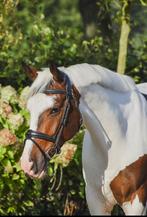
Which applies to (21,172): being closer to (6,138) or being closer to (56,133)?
(6,138)

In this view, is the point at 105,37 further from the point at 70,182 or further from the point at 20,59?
the point at 70,182

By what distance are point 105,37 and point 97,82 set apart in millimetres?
5544

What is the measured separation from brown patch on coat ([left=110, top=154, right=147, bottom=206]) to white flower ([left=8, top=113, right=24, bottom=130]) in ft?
5.42

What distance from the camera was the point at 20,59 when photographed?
9188mm

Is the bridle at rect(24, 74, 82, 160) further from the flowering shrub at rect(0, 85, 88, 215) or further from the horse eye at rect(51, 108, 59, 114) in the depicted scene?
the flowering shrub at rect(0, 85, 88, 215)

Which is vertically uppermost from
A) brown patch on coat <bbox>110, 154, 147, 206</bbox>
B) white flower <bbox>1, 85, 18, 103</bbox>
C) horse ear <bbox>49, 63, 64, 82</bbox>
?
horse ear <bbox>49, 63, 64, 82</bbox>

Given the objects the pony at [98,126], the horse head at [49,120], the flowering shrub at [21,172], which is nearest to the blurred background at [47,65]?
the flowering shrub at [21,172]

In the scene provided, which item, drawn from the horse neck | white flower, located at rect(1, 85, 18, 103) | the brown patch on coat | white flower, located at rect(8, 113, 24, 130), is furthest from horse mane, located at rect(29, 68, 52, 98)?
white flower, located at rect(1, 85, 18, 103)

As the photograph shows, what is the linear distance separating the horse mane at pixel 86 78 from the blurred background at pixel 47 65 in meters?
1.38

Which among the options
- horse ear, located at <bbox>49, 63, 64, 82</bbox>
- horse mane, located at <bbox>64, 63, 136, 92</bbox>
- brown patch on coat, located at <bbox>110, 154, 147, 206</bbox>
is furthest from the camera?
brown patch on coat, located at <bbox>110, 154, 147, 206</bbox>

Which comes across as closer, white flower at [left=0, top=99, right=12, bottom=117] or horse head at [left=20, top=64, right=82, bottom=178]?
horse head at [left=20, top=64, right=82, bottom=178]

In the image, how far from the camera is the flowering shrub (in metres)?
6.77

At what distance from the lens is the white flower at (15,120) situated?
687 cm

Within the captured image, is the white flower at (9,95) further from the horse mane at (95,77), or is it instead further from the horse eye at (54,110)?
the horse eye at (54,110)
